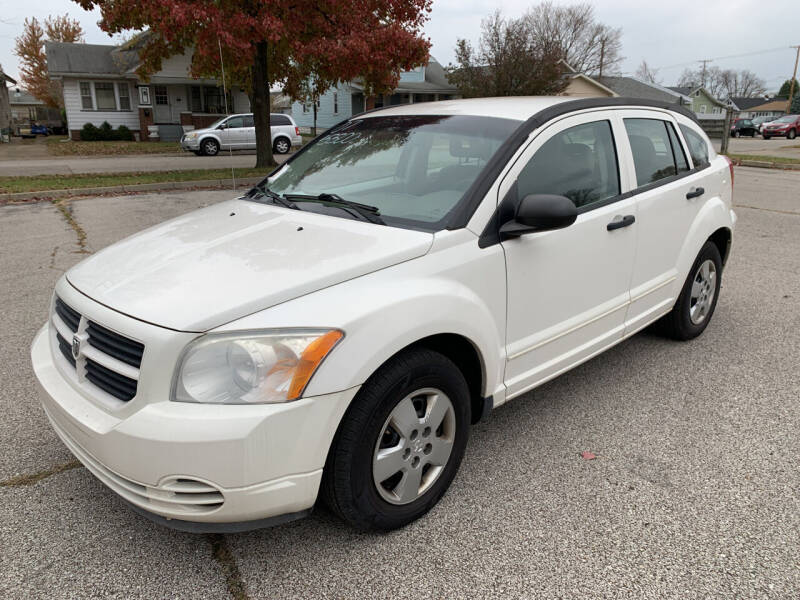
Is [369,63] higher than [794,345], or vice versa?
[369,63]

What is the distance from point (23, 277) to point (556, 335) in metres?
5.45

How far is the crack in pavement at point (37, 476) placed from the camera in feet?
9.26

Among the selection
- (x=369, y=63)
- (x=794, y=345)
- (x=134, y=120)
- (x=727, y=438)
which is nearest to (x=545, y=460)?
(x=727, y=438)

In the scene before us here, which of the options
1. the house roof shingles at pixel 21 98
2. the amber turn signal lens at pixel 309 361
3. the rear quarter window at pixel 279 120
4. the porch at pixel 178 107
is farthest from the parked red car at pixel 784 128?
the house roof shingles at pixel 21 98

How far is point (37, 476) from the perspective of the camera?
288 centimetres

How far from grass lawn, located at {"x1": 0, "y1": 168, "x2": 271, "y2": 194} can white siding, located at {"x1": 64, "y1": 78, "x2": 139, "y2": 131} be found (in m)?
21.0

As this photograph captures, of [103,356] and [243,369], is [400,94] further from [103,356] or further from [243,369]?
[243,369]

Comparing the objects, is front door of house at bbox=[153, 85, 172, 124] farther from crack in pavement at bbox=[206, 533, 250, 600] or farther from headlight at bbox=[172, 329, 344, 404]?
headlight at bbox=[172, 329, 344, 404]

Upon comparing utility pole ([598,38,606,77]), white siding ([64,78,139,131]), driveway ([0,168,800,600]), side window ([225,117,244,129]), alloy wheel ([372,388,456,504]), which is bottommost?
driveway ([0,168,800,600])

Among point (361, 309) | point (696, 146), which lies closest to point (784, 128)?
point (696, 146)

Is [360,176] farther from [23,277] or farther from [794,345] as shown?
[23,277]

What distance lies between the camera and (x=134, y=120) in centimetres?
3328

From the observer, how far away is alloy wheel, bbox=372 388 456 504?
2.38 metres

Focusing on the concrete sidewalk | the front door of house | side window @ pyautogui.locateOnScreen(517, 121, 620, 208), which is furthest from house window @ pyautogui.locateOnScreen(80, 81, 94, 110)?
side window @ pyautogui.locateOnScreen(517, 121, 620, 208)
